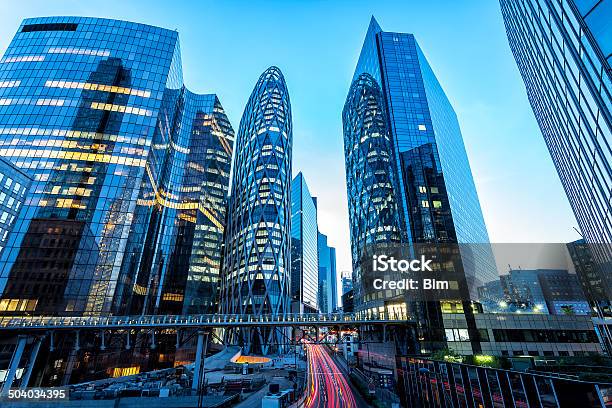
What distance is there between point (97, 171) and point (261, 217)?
171 ft

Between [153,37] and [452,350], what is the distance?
98.5m

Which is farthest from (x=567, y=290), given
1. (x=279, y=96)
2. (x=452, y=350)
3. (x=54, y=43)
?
(x=54, y=43)

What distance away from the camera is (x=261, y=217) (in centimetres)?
10112

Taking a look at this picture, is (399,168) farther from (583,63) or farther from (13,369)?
(13,369)

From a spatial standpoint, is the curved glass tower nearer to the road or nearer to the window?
the road

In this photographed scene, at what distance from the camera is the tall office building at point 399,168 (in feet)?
194

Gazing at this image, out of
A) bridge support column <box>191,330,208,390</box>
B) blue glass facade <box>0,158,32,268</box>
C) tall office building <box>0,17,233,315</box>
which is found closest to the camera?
bridge support column <box>191,330,208,390</box>

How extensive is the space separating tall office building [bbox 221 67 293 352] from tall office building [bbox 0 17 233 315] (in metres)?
13.5

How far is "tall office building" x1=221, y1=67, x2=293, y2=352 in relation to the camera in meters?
90.3

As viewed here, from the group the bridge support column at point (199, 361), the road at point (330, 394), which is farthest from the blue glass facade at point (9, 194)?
the road at point (330, 394)

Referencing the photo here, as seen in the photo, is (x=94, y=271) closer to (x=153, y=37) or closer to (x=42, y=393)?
(x=42, y=393)

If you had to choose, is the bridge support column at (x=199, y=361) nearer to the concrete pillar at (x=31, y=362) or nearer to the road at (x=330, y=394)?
the road at (x=330, y=394)

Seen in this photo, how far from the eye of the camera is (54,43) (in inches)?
2753

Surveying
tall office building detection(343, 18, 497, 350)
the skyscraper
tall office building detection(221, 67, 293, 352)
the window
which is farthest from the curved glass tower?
the window
